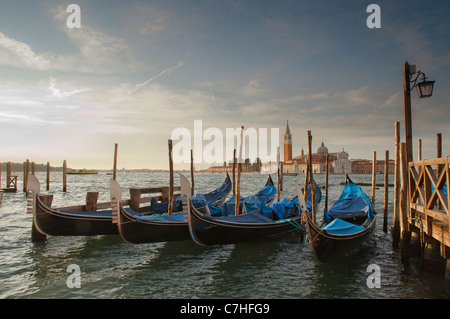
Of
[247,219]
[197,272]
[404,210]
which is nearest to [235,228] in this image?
[247,219]

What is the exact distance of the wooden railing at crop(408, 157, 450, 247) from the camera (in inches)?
148

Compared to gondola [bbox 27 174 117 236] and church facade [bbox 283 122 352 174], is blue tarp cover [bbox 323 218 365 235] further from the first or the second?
church facade [bbox 283 122 352 174]

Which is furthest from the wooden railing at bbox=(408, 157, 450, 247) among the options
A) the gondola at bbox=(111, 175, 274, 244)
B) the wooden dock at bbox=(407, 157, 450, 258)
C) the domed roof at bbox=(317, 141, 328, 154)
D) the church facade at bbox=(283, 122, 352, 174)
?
the domed roof at bbox=(317, 141, 328, 154)

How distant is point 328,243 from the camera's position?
4855 millimetres

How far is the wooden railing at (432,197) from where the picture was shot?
375 cm

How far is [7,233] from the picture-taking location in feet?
24.4

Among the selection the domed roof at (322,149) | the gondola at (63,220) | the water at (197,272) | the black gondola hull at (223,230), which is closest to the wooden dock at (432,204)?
the water at (197,272)

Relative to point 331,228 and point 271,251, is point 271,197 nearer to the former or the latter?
point 271,251

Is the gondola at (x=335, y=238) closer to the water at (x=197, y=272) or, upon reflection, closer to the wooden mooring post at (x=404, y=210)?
the water at (x=197, y=272)

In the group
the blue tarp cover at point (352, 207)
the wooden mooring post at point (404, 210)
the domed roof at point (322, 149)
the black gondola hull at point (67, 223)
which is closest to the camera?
the wooden mooring post at point (404, 210)

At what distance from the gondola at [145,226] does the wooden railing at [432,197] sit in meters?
3.60

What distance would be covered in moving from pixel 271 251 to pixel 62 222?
427cm
